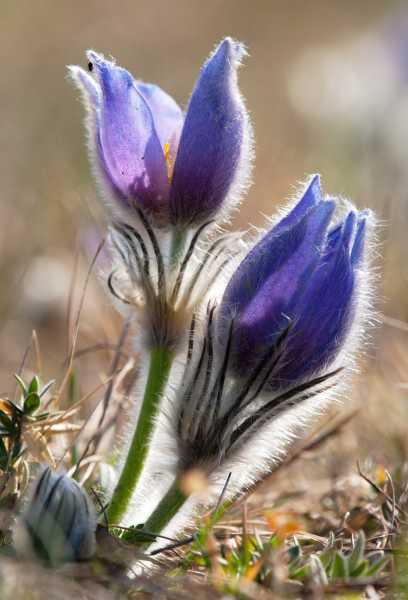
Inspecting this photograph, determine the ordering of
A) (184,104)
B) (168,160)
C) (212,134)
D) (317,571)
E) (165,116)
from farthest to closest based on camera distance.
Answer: (184,104) → (165,116) → (168,160) → (212,134) → (317,571)

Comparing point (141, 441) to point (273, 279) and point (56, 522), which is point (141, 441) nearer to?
point (56, 522)

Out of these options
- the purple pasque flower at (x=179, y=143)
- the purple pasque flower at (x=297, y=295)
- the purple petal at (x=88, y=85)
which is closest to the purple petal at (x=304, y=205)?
the purple pasque flower at (x=297, y=295)

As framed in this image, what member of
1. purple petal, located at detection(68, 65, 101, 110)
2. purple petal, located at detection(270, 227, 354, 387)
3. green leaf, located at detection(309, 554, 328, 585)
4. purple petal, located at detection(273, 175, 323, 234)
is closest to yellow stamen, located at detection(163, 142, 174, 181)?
purple petal, located at detection(68, 65, 101, 110)

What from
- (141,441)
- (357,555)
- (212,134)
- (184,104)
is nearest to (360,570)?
(357,555)

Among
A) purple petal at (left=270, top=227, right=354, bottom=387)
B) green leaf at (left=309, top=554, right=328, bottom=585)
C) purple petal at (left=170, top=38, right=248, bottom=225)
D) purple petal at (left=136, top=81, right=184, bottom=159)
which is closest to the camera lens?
green leaf at (left=309, top=554, right=328, bottom=585)

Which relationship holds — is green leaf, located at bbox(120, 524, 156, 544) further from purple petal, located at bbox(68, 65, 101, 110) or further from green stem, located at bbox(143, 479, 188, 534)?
purple petal, located at bbox(68, 65, 101, 110)
